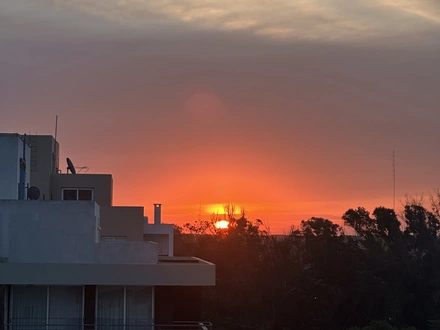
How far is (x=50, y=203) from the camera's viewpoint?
2459 cm

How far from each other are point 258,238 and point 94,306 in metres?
42.5

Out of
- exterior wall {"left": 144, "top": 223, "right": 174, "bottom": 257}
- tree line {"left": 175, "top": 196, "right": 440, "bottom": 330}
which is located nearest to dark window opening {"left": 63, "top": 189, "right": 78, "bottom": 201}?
exterior wall {"left": 144, "top": 223, "right": 174, "bottom": 257}

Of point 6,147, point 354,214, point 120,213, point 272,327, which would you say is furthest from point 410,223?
point 6,147

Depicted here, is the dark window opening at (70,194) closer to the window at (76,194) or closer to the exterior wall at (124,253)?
the window at (76,194)

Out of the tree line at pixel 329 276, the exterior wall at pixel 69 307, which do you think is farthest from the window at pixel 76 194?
the tree line at pixel 329 276

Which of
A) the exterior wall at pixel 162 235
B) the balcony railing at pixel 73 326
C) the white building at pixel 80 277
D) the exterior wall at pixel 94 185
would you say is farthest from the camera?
the exterior wall at pixel 162 235

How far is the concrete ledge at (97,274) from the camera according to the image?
74.5ft

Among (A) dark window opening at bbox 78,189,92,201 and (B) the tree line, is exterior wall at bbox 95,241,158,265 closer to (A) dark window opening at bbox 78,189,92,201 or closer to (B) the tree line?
(A) dark window opening at bbox 78,189,92,201

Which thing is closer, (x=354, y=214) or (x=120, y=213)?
(x=120, y=213)

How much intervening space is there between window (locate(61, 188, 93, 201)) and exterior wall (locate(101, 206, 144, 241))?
6.65 ft

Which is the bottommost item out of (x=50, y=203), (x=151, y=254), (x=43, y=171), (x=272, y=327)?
(x=272, y=327)

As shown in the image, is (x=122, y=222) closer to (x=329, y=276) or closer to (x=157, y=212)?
(x=157, y=212)

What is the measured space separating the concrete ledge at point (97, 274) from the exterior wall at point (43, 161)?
13.7 meters

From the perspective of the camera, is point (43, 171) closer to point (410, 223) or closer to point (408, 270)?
point (408, 270)
